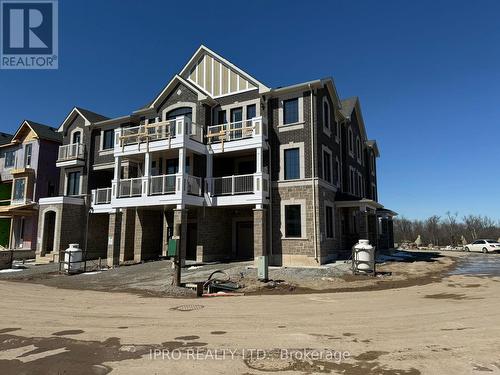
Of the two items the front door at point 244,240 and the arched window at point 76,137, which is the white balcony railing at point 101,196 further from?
the front door at point 244,240

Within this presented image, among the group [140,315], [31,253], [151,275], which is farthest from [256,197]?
[31,253]

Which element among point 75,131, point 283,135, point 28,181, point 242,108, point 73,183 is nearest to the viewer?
point 283,135

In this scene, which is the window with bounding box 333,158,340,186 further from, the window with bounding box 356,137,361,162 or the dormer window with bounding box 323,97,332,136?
the window with bounding box 356,137,361,162

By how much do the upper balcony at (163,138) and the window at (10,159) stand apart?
18344 millimetres

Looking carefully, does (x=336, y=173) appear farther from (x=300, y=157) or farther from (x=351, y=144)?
(x=351, y=144)

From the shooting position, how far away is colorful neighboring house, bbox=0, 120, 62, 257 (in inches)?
1273

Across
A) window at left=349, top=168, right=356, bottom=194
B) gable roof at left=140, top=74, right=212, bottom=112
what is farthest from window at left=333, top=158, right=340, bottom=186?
gable roof at left=140, top=74, right=212, bottom=112

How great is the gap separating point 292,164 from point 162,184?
768 centimetres

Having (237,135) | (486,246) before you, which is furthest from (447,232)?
(237,135)

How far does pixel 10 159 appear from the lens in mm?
35656

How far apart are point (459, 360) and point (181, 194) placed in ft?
52.5

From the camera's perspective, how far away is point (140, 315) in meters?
9.61

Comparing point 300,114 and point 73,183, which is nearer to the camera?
point 300,114

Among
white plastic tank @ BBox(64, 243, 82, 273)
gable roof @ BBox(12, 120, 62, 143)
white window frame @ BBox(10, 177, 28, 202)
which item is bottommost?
white plastic tank @ BBox(64, 243, 82, 273)
